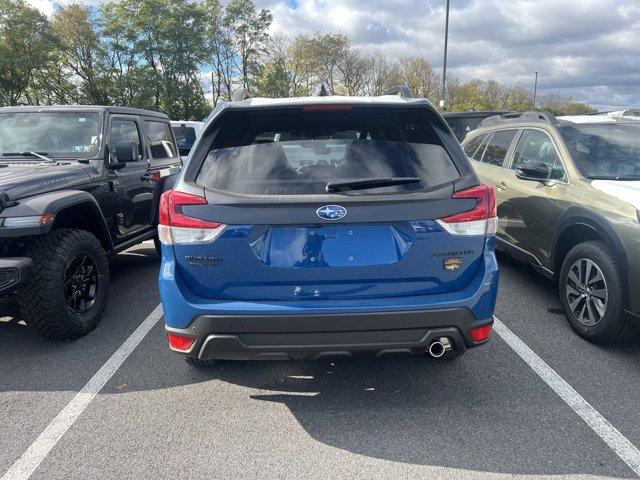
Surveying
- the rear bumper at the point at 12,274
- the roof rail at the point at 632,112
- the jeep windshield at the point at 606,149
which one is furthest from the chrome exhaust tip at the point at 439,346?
the roof rail at the point at 632,112

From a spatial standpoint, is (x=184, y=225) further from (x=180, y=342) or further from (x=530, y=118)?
(x=530, y=118)

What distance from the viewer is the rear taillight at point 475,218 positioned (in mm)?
2691

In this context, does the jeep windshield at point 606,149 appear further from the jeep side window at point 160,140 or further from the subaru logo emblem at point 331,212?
the jeep side window at point 160,140

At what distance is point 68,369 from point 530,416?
317 cm

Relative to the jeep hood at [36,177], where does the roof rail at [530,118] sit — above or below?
above

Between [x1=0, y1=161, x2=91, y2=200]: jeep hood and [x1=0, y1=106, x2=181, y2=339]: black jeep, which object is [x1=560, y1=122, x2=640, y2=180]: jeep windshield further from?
[x1=0, y1=161, x2=91, y2=200]: jeep hood

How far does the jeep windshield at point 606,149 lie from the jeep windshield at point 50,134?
462 cm

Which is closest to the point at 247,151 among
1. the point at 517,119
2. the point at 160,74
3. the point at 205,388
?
the point at 205,388

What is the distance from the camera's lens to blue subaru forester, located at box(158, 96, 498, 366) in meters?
2.62

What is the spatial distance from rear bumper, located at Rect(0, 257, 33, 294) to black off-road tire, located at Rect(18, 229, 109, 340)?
224 mm

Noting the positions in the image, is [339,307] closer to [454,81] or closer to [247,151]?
[247,151]

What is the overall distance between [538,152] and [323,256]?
11.6 ft

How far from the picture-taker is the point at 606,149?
4.70 metres

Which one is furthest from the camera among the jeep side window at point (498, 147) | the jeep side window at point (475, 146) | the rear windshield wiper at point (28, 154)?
the jeep side window at point (475, 146)
